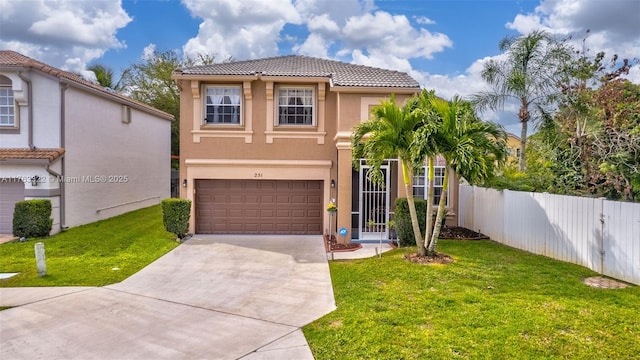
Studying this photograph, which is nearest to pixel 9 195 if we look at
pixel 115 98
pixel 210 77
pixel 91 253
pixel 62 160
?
pixel 62 160

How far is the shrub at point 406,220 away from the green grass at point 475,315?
2451 millimetres

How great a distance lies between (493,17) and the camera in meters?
14.2

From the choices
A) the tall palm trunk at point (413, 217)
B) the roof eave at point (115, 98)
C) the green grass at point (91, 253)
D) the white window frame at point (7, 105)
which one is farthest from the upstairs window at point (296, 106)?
the white window frame at point (7, 105)

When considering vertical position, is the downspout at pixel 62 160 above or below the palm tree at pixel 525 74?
below

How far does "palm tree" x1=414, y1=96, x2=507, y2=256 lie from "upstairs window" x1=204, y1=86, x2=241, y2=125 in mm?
7751

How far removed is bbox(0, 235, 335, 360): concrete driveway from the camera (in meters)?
5.23

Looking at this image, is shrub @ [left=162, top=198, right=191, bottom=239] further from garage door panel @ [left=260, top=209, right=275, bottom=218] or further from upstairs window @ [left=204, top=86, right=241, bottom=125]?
upstairs window @ [left=204, top=86, right=241, bottom=125]

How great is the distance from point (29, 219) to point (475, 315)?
47.6ft

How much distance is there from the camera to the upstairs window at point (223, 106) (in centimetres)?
1399

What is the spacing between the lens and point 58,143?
13820mm

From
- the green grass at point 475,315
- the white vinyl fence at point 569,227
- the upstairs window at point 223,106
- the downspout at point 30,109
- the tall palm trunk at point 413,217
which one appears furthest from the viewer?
the upstairs window at point 223,106

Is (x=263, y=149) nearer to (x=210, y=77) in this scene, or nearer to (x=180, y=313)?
(x=210, y=77)

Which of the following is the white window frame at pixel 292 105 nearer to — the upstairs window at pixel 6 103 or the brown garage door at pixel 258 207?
the brown garage door at pixel 258 207

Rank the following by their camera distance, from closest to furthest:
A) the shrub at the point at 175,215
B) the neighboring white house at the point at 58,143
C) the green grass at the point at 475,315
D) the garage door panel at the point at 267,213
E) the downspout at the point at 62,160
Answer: the green grass at the point at 475,315, the shrub at the point at 175,215, the neighboring white house at the point at 58,143, the downspout at the point at 62,160, the garage door panel at the point at 267,213
